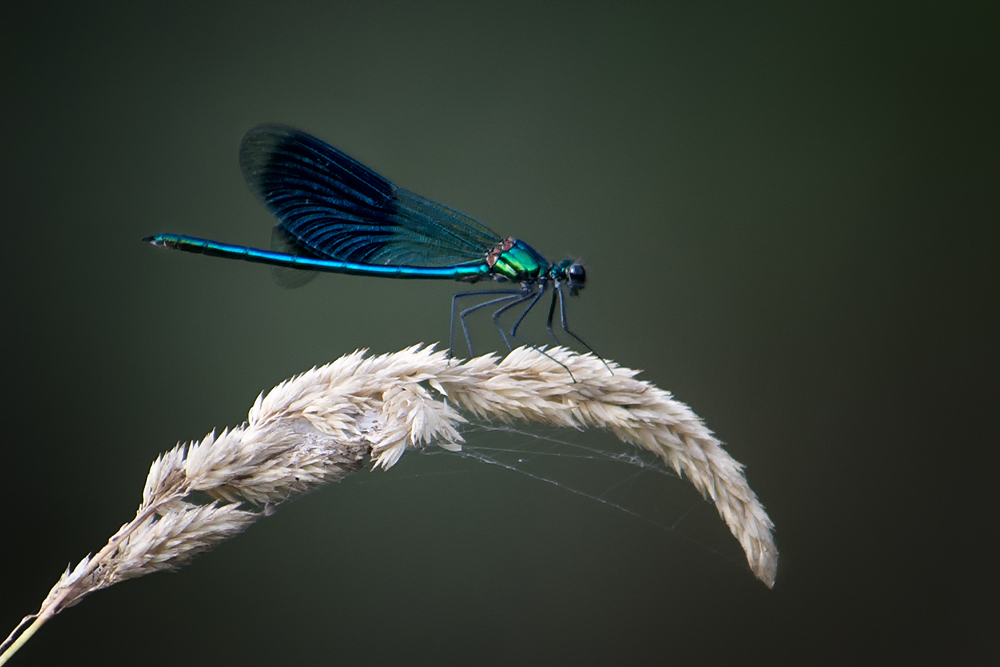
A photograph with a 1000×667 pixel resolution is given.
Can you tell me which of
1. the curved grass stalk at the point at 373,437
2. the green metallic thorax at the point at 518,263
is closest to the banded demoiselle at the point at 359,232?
the green metallic thorax at the point at 518,263

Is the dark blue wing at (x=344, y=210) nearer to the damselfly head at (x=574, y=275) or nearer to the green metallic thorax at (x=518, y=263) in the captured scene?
the green metallic thorax at (x=518, y=263)

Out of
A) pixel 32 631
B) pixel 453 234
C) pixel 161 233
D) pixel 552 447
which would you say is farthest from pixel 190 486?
pixel 552 447

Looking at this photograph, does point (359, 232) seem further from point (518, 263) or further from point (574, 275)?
point (574, 275)

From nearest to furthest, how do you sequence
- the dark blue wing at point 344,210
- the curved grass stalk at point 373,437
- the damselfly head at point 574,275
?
the curved grass stalk at point 373,437 < the damselfly head at point 574,275 < the dark blue wing at point 344,210

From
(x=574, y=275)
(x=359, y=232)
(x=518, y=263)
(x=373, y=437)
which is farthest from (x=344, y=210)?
(x=373, y=437)

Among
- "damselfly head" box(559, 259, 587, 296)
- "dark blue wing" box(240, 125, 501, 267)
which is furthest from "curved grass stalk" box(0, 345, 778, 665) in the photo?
"dark blue wing" box(240, 125, 501, 267)

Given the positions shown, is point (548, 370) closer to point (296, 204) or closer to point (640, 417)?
point (640, 417)

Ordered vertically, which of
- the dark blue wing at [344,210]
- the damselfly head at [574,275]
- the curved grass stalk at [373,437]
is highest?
the dark blue wing at [344,210]

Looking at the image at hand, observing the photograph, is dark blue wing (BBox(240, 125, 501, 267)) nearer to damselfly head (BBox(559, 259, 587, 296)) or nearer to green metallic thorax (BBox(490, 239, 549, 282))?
green metallic thorax (BBox(490, 239, 549, 282))
